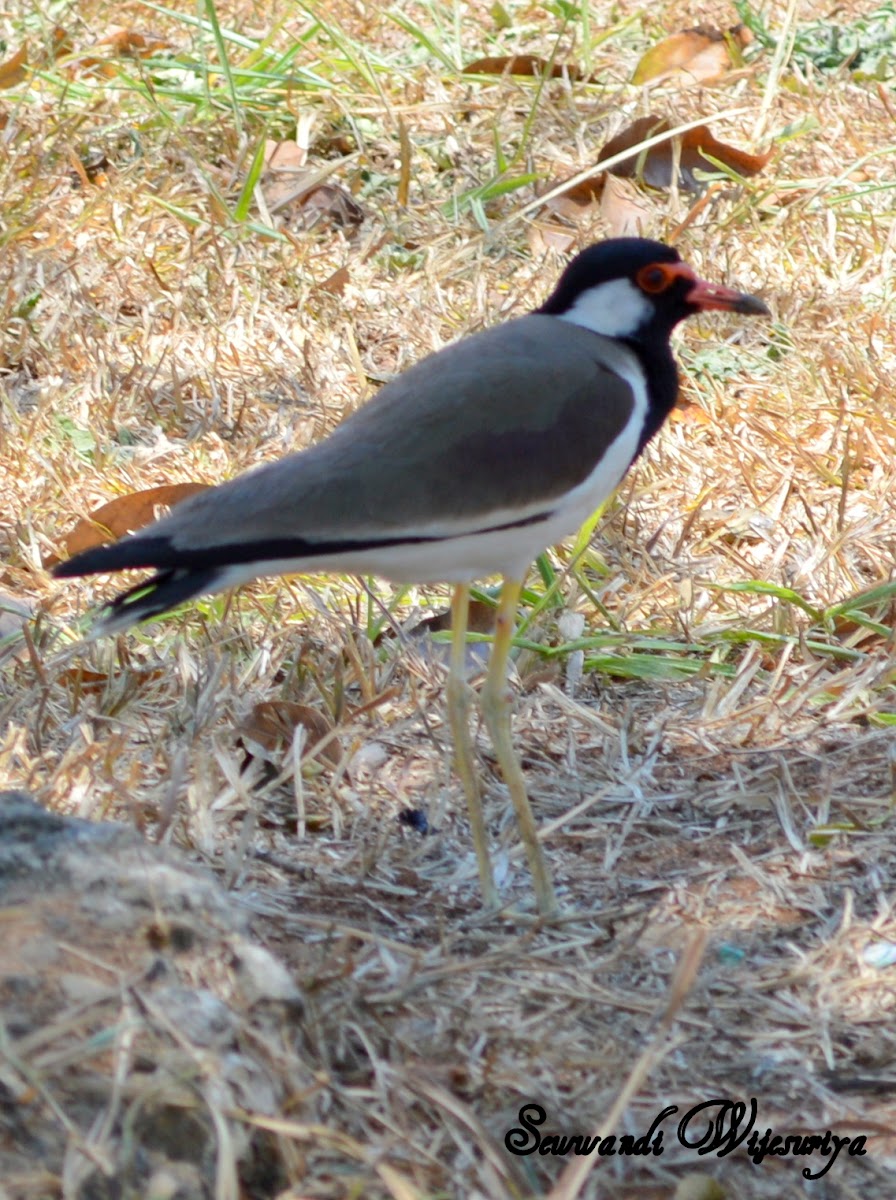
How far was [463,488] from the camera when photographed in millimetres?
2424

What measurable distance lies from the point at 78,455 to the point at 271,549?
165 cm

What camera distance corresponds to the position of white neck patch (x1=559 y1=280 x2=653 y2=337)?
8.98ft

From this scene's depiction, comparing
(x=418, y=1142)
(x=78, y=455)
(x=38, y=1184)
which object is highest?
(x=38, y=1184)

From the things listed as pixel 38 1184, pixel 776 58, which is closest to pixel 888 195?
pixel 776 58

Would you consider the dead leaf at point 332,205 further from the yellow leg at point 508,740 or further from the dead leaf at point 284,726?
the yellow leg at point 508,740

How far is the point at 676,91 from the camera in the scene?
17.6 feet

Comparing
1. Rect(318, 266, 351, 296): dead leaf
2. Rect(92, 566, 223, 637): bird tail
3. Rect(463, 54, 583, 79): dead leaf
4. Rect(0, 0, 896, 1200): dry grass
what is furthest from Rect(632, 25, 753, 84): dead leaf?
Rect(92, 566, 223, 637): bird tail

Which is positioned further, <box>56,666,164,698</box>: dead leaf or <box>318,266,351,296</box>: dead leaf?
<box>318,266,351,296</box>: dead leaf

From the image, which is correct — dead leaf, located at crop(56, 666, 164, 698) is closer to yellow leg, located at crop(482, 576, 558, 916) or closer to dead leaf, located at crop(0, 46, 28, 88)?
yellow leg, located at crop(482, 576, 558, 916)

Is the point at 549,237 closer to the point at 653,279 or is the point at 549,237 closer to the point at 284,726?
the point at 653,279

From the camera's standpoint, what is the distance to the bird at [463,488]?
2293mm

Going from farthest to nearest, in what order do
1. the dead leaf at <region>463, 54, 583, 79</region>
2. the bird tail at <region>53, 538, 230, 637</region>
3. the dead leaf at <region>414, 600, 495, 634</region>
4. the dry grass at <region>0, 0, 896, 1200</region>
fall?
1. the dead leaf at <region>463, 54, 583, 79</region>
2. the dead leaf at <region>414, 600, 495, 634</region>
3. the bird tail at <region>53, 538, 230, 637</region>
4. the dry grass at <region>0, 0, 896, 1200</region>

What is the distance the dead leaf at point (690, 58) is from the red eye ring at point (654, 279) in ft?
9.52

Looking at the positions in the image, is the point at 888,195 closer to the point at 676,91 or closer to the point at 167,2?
the point at 676,91
